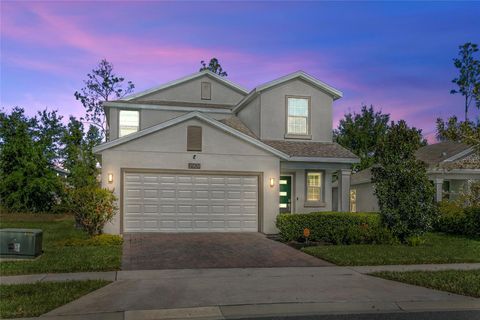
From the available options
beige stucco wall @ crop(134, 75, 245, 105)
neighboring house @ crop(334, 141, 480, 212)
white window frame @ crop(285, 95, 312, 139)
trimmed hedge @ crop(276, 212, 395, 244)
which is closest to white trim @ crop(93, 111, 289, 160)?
white window frame @ crop(285, 95, 312, 139)

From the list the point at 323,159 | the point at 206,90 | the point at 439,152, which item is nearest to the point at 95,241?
the point at 323,159

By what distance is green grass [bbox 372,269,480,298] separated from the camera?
358 inches

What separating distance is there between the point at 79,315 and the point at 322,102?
50.8 feet

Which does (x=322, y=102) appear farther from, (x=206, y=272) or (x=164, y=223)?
(x=206, y=272)

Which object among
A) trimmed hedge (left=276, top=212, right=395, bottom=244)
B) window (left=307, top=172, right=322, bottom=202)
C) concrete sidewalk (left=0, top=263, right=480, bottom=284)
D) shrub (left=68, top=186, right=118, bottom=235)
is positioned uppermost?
window (left=307, top=172, right=322, bottom=202)

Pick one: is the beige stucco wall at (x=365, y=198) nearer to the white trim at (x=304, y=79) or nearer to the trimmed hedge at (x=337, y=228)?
the white trim at (x=304, y=79)

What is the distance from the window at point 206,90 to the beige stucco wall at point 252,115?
7.37 ft

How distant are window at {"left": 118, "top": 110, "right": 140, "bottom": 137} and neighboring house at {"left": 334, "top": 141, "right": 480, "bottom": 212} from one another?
12.7 meters

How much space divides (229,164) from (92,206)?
204 inches

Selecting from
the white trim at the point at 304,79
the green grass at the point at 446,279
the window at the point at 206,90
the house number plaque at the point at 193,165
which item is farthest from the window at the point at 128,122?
the green grass at the point at 446,279

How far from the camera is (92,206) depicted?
1516cm

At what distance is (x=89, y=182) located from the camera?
19.7m

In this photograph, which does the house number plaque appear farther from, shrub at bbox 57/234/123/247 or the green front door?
the green front door

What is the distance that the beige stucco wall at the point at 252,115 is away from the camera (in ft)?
66.7
